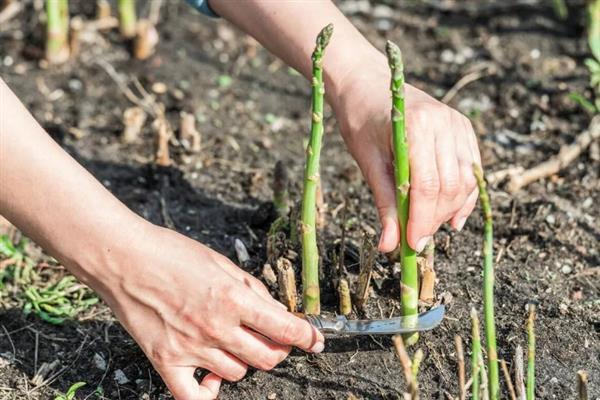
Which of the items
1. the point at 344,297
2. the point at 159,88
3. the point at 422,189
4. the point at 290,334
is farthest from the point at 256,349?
the point at 159,88

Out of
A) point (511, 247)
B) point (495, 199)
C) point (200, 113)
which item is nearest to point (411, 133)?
point (511, 247)

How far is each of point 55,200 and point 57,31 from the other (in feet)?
5.43

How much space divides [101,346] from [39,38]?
1.51 meters

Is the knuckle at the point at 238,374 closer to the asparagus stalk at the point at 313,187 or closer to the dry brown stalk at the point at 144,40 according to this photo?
the asparagus stalk at the point at 313,187

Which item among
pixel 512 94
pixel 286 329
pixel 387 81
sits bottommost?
pixel 512 94

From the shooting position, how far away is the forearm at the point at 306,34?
6.17ft

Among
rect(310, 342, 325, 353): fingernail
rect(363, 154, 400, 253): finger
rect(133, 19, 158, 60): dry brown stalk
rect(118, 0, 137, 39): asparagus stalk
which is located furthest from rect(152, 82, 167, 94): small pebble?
rect(310, 342, 325, 353): fingernail

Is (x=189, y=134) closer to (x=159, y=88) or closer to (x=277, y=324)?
(x=159, y=88)

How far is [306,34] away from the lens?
1935mm

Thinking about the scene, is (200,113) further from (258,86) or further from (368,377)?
(368,377)

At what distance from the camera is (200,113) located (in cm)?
291

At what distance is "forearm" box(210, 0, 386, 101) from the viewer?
1.88 m

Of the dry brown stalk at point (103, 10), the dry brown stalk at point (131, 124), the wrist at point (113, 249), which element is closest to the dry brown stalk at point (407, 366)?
the wrist at point (113, 249)

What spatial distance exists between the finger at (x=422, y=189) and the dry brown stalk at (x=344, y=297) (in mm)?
225
